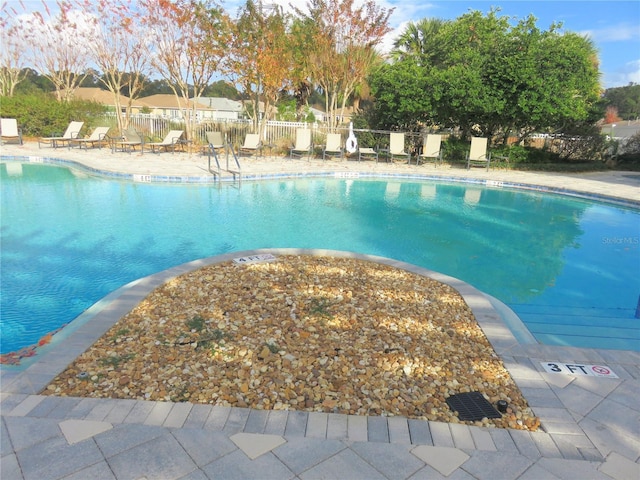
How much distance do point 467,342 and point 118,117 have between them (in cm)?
1751

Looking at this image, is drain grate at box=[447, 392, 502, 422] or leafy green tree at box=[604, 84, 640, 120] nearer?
drain grate at box=[447, 392, 502, 422]

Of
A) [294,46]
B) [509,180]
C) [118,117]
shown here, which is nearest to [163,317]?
[509,180]

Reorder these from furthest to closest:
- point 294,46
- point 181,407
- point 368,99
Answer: point 368,99, point 294,46, point 181,407

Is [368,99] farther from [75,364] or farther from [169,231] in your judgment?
[75,364]

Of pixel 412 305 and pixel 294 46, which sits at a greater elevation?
pixel 294 46

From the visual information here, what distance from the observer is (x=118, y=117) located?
17078 millimetres

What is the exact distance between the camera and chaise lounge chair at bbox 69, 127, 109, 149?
14945 millimetres

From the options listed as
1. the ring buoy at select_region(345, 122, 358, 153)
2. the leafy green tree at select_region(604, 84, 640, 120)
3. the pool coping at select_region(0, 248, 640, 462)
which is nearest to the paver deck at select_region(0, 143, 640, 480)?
the pool coping at select_region(0, 248, 640, 462)

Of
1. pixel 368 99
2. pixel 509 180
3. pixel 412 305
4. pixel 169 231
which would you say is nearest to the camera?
pixel 412 305

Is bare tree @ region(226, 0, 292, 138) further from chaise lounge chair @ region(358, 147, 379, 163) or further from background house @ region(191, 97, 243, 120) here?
background house @ region(191, 97, 243, 120)

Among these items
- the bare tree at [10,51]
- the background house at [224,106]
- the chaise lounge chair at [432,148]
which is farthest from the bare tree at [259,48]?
the background house at [224,106]

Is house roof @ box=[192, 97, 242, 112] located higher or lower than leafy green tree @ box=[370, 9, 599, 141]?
higher

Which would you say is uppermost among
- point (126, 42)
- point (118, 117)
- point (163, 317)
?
point (126, 42)

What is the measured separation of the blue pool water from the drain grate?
4.96ft
